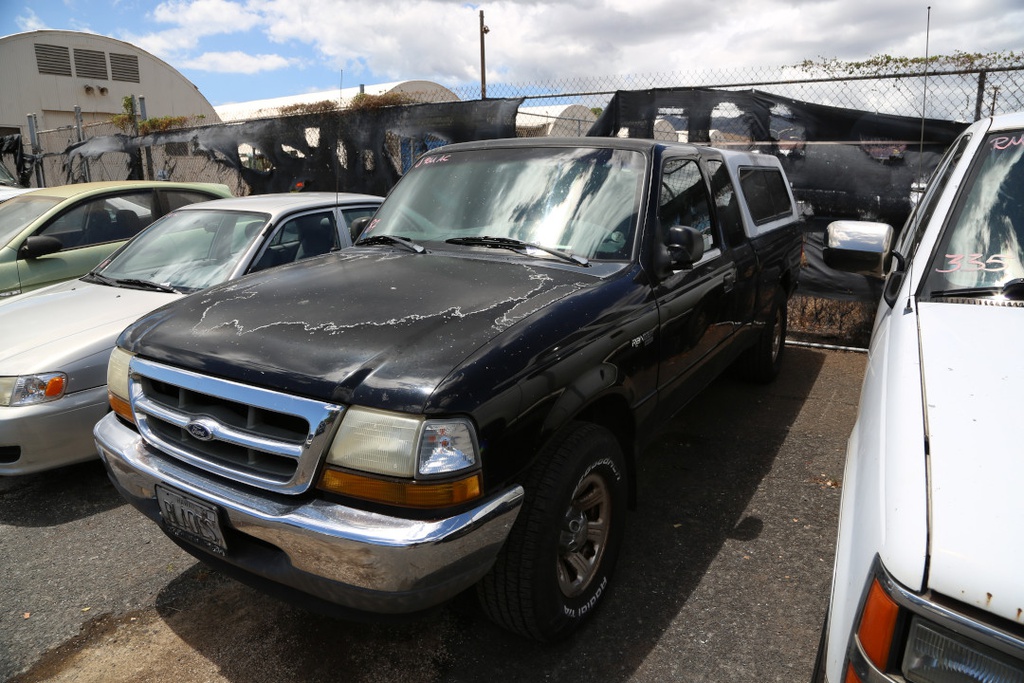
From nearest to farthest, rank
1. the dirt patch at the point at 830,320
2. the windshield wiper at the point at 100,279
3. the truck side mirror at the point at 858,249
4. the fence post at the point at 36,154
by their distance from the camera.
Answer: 1. the truck side mirror at the point at 858,249
2. the windshield wiper at the point at 100,279
3. the dirt patch at the point at 830,320
4. the fence post at the point at 36,154

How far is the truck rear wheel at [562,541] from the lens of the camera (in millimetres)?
2279

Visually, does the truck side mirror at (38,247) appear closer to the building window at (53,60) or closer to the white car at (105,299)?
the white car at (105,299)

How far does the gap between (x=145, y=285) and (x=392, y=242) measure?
2.13 m

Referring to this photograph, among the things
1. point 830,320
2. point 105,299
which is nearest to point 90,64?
point 105,299

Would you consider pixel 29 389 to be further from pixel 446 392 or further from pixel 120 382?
pixel 446 392

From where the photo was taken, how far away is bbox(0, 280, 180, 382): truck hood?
3.69m

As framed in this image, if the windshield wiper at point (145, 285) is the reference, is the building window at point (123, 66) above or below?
above

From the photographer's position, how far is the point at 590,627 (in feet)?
8.86

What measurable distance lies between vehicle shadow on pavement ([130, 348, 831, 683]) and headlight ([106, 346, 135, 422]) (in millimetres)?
869

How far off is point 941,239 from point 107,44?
40.9 metres

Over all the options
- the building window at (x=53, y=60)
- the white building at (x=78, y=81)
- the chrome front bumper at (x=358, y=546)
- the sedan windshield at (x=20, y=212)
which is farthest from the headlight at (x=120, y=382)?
the building window at (x=53, y=60)

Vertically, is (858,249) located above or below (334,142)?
below

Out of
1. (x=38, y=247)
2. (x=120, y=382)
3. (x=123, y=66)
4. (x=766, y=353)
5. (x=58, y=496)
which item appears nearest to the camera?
(x=120, y=382)

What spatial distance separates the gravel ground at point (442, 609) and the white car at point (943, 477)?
0.92 meters
